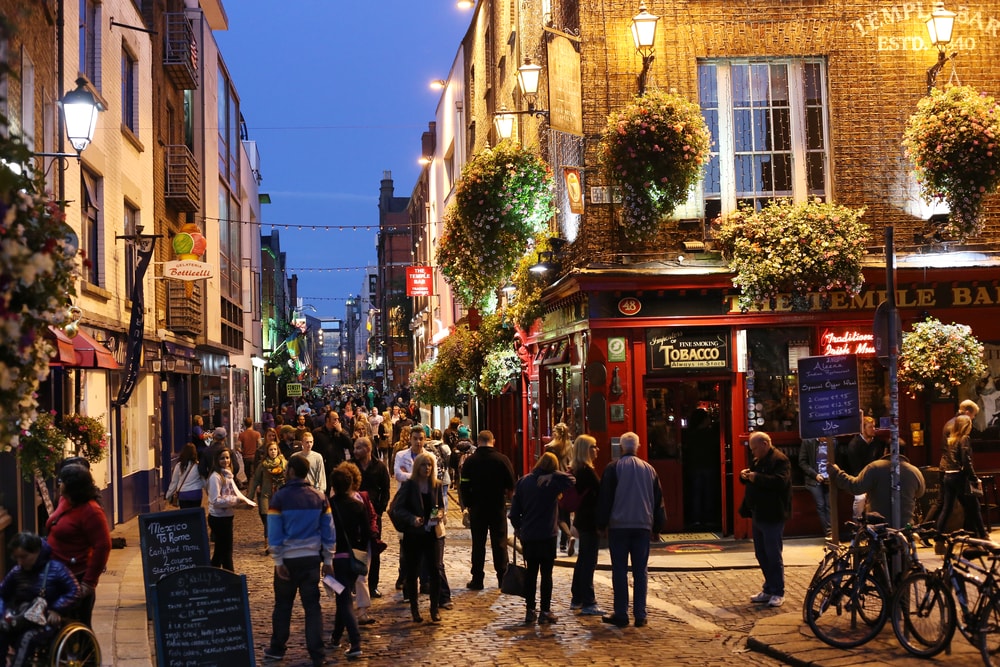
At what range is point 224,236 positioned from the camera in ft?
137

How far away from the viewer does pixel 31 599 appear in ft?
27.3

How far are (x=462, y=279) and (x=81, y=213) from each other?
639cm

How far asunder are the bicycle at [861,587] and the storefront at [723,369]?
23.0 ft

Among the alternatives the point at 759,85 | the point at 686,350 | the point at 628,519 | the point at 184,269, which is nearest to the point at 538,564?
the point at 628,519

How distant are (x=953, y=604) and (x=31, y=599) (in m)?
6.65

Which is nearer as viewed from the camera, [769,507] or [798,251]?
[769,507]

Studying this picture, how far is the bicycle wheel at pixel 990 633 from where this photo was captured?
8.57 meters

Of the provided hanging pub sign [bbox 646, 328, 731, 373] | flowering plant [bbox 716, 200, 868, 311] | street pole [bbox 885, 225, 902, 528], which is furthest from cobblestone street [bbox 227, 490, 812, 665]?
flowering plant [bbox 716, 200, 868, 311]

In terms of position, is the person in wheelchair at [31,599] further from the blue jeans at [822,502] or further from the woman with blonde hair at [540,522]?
the blue jeans at [822,502]

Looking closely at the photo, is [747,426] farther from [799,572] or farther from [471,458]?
[471,458]

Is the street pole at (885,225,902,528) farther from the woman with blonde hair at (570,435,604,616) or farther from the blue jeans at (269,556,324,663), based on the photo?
the blue jeans at (269,556,324,663)

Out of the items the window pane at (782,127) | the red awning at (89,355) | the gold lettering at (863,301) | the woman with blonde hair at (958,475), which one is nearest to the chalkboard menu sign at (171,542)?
the red awning at (89,355)

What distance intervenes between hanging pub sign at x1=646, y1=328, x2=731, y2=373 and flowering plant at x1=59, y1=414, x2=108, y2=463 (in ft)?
25.2

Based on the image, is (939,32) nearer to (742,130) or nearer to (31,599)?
(742,130)
